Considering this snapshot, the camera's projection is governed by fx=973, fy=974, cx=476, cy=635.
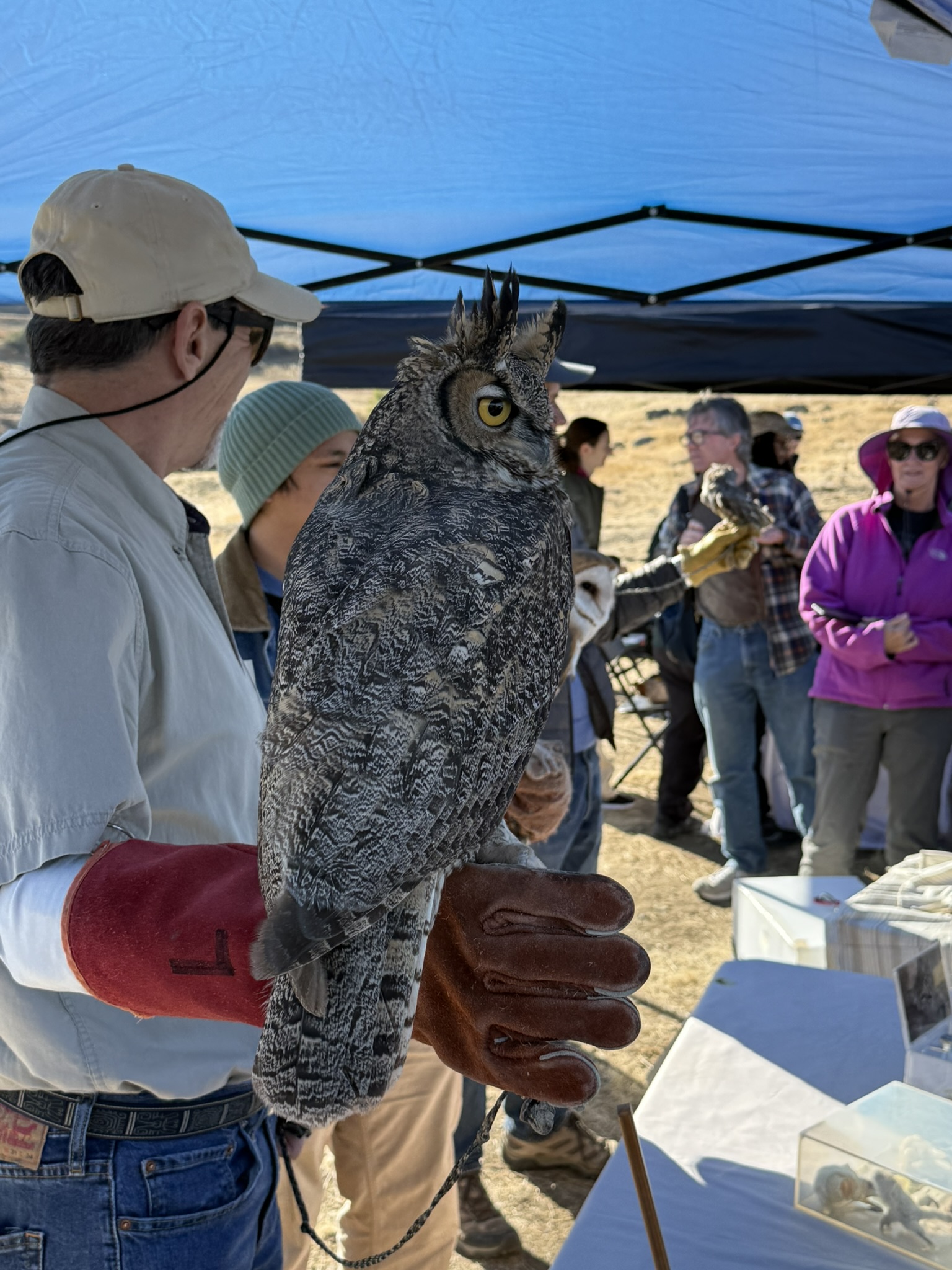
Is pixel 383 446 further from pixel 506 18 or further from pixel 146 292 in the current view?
pixel 506 18

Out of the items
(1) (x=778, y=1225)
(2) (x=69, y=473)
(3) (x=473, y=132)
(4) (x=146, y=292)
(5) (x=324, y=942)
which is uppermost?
(3) (x=473, y=132)

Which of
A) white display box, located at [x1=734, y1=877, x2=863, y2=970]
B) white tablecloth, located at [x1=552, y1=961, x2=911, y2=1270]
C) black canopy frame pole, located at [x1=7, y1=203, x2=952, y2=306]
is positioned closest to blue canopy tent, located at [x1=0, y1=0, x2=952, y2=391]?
black canopy frame pole, located at [x1=7, y1=203, x2=952, y2=306]

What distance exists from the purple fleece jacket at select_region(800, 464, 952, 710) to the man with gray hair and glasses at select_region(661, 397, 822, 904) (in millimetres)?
562

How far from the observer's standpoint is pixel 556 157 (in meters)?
3.42

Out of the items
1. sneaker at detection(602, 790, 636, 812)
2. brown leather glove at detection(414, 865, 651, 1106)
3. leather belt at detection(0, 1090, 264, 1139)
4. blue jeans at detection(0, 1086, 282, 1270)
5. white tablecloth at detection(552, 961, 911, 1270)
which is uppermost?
brown leather glove at detection(414, 865, 651, 1106)

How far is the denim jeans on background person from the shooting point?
3598 millimetres

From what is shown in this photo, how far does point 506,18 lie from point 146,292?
1.48m

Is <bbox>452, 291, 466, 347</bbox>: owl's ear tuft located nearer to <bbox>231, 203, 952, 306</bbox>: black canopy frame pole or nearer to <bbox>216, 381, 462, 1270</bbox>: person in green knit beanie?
<bbox>216, 381, 462, 1270</bbox>: person in green knit beanie

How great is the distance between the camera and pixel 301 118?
2.97 m

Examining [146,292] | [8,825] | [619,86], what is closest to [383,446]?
[146,292]

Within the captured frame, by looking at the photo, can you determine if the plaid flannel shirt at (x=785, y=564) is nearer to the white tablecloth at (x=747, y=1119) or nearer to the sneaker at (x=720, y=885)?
the sneaker at (x=720, y=885)

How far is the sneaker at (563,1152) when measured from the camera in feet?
11.8

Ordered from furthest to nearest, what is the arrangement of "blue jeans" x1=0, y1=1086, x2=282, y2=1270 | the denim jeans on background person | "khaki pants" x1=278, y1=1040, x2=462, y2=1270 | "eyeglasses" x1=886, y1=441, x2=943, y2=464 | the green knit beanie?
"eyeglasses" x1=886, y1=441, x2=943, y2=464 < the denim jeans on background person < the green knit beanie < "khaki pants" x1=278, y1=1040, x2=462, y2=1270 < "blue jeans" x1=0, y1=1086, x2=282, y2=1270

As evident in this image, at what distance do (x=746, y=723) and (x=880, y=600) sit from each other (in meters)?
1.27
